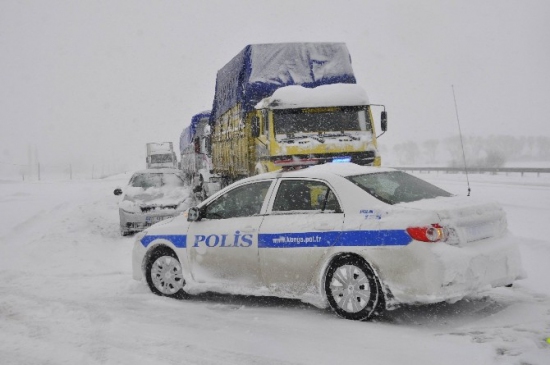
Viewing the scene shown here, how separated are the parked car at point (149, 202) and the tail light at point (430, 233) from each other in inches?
340

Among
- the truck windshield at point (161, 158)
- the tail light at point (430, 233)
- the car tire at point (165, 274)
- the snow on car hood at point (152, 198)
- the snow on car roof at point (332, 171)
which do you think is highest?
the truck windshield at point (161, 158)

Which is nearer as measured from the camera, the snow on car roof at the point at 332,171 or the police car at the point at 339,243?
the police car at the point at 339,243

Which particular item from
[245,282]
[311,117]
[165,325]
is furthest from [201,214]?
[311,117]

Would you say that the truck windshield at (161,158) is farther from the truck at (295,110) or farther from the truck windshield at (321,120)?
the truck windshield at (321,120)

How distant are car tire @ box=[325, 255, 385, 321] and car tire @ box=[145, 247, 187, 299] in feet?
7.23

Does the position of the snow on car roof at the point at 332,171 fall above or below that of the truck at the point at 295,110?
below

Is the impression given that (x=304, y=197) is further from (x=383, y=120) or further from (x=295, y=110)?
(x=383, y=120)

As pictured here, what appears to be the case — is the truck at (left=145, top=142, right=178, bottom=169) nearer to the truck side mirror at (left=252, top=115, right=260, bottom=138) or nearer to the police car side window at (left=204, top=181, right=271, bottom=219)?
the truck side mirror at (left=252, top=115, right=260, bottom=138)

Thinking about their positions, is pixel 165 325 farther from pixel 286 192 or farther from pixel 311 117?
pixel 311 117

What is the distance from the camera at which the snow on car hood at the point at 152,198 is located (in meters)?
13.4

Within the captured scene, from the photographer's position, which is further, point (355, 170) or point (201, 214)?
A: point (201, 214)

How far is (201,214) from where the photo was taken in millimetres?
7148

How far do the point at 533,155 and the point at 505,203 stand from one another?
98156 mm

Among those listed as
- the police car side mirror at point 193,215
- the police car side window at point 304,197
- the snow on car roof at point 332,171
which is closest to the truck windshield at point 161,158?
the police car side mirror at point 193,215
